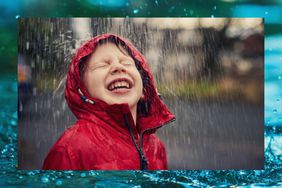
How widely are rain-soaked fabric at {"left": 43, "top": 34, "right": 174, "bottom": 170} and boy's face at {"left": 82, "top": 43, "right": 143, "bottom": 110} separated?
4 cm

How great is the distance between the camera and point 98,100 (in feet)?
10.7

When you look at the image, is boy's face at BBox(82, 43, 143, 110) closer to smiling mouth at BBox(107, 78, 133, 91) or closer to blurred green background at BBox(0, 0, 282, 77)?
smiling mouth at BBox(107, 78, 133, 91)

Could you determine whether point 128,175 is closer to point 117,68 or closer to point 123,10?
A: point 117,68

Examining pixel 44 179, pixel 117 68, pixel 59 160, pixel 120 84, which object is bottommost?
pixel 44 179

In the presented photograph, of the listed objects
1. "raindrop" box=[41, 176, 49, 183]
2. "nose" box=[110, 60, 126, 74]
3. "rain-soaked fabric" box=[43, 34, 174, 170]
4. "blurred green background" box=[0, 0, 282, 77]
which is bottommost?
"raindrop" box=[41, 176, 49, 183]

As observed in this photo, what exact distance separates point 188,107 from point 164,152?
36 centimetres

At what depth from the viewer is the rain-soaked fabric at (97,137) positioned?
325 cm

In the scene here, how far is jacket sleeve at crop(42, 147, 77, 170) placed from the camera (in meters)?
3.26

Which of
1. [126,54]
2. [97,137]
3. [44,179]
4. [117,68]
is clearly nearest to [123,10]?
[126,54]

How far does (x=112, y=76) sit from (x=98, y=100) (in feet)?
0.63

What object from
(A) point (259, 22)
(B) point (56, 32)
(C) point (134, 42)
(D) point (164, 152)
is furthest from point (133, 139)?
(A) point (259, 22)

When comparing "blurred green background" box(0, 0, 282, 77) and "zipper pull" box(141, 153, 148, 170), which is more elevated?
"blurred green background" box(0, 0, 282, 77)

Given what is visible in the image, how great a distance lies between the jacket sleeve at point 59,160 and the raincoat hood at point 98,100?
0.88 feet

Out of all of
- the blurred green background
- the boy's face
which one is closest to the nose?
the boy's face
